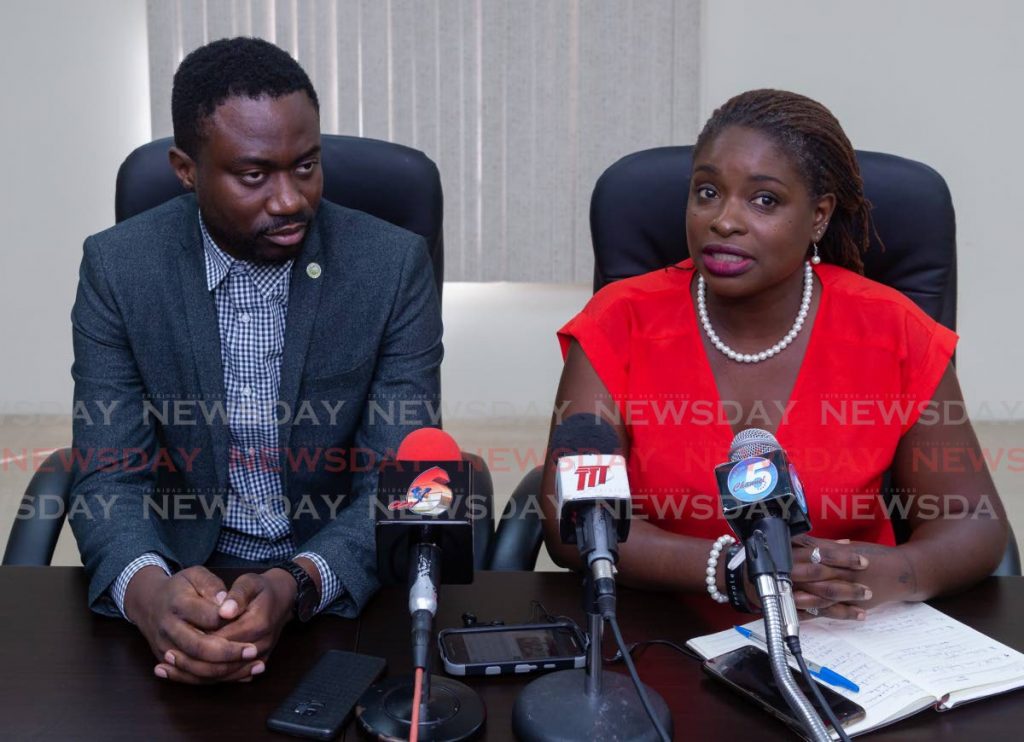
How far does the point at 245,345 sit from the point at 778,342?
32.1 inches

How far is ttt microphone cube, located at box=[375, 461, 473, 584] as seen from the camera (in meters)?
0.82

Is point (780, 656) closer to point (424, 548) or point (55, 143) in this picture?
point (424, 548)

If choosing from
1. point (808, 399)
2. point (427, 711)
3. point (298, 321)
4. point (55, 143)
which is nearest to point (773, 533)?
point (427, 711)

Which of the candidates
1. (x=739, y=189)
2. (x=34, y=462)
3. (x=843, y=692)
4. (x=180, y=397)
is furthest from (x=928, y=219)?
(x=34, y=462)

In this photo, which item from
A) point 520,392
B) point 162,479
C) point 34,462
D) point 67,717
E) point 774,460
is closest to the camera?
point 774,460

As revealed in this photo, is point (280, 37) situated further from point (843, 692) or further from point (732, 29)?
point (843, 692)

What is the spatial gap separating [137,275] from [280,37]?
280 centimetres

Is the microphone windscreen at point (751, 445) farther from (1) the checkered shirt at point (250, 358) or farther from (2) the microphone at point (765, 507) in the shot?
(1) the checkered shirt at point (250, 358)

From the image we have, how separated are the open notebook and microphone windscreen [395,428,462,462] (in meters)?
0.38

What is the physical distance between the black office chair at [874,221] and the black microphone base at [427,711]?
62cm

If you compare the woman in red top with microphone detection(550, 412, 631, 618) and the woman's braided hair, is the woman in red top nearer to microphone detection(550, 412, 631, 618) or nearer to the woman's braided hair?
the woman's braided hair

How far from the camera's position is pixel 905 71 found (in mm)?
4105

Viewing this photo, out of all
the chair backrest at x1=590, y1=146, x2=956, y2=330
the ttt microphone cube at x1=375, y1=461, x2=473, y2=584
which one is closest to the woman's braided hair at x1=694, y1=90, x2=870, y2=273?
the chair backrest at x1=590, y1=146, x2=956, y2=330

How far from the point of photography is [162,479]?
61.9 inches
